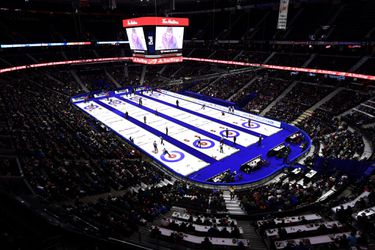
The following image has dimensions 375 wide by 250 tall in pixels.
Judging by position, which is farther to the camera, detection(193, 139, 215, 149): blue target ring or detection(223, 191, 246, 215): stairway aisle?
detection(193, 139, 215, 149): blue target ring

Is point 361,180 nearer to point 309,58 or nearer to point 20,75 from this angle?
point 309,58

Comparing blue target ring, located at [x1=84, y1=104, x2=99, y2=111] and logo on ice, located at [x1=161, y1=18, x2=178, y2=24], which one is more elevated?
logo on ice, located at [x1=161, y1=18, x2=178, y2=24]

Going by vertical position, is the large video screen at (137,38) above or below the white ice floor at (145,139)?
above

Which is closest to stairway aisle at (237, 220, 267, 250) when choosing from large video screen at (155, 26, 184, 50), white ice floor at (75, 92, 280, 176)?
white ice floor at (75, 92, 280, 176)

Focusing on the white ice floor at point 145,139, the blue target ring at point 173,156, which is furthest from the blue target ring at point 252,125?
the blue target ring at point 173,156

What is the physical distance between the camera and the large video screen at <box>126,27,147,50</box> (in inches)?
1121

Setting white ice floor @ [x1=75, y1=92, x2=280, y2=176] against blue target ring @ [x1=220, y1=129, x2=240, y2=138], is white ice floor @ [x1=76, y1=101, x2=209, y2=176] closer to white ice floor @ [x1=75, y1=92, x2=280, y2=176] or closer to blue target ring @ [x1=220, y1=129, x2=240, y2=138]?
white ice floor @ [x1=75, y1=92, x2=280, y2=176]

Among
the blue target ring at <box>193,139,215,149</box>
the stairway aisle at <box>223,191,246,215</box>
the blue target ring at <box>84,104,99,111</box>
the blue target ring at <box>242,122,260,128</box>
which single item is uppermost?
the stairway aisle at <box>223,191,246,215</box>

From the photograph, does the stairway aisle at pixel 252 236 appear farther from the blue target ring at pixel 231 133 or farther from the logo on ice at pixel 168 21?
the logo on ice at pixel 168 21

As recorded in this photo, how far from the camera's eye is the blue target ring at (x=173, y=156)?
21.8 meters

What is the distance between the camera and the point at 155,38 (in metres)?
28.0

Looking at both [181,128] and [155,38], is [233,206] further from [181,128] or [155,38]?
[155,38]

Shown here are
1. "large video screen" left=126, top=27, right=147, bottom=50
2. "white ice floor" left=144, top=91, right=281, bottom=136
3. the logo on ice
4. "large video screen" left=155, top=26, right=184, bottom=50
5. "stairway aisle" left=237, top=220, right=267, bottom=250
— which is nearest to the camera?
"stairway aisle" left=237, top=220, right=267, bottom=250

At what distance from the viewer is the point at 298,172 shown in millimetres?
17797
